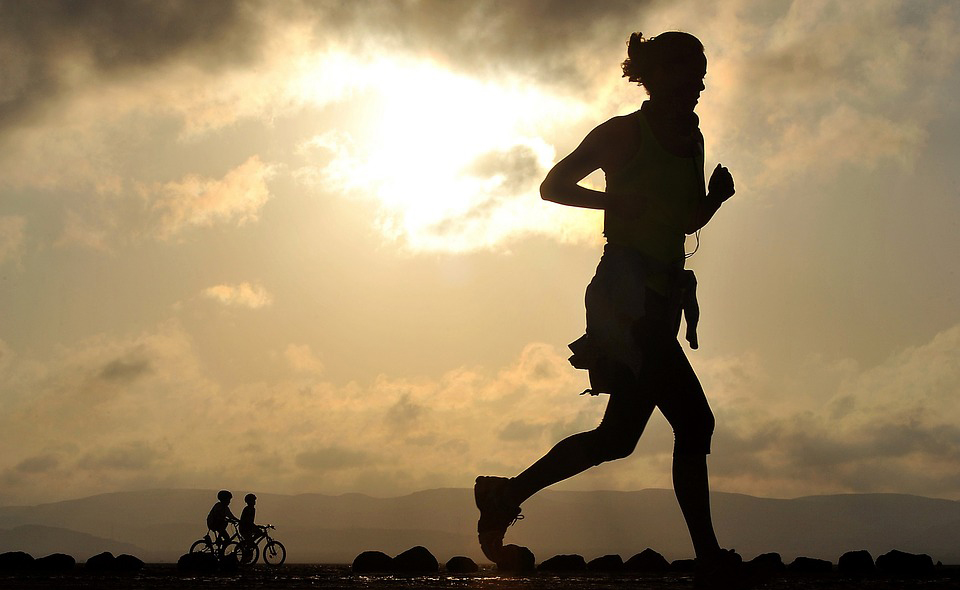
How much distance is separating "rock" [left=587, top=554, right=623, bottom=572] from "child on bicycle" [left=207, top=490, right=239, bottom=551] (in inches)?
465

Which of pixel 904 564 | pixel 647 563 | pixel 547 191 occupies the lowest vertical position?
pixel 904 564

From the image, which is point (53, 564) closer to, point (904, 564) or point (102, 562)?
point (102, 562)

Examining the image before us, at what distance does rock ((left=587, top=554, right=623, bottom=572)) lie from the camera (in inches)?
528

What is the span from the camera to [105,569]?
46.2ft

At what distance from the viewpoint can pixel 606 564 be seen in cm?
1402

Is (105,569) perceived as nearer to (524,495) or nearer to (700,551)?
(524,495)

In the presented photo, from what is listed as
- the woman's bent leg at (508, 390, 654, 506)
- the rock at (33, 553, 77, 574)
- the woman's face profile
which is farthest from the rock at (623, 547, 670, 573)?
the woman's face profile

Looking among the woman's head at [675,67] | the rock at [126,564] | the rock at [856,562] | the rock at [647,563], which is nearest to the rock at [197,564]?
the rock at [126,564]

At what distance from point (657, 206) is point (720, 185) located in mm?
434

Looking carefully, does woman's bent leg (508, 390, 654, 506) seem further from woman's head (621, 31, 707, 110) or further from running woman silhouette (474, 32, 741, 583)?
woman's head (621, 31, 707, 110)

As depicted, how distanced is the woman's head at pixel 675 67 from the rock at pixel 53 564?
31.7 ft

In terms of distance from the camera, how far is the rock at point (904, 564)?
11062mm

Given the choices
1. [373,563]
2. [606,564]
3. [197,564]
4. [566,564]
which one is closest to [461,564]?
[373,563]

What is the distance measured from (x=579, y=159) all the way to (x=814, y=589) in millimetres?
3089
